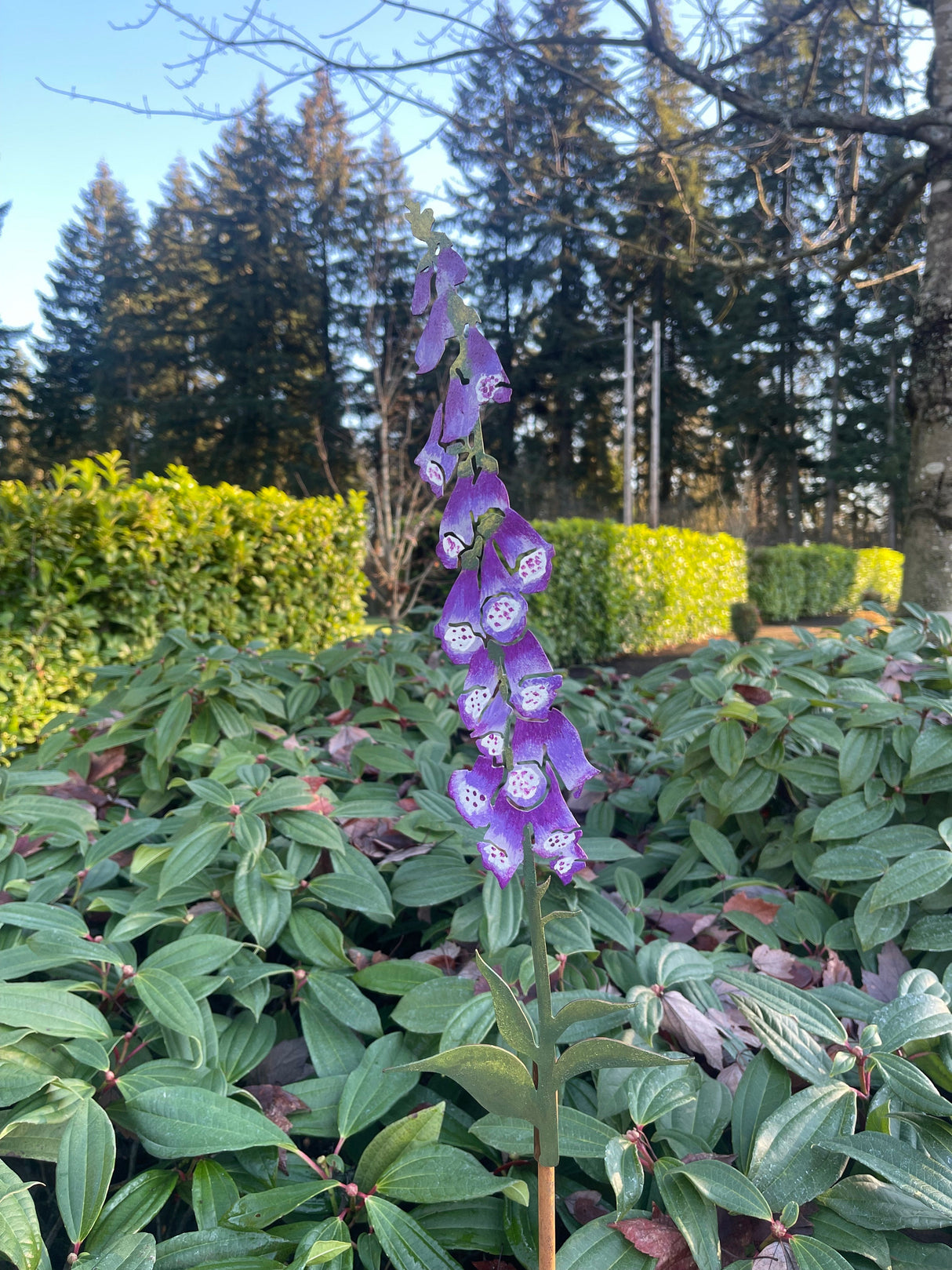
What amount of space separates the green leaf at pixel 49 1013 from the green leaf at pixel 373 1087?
0.32 meters

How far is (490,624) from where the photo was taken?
621 mm

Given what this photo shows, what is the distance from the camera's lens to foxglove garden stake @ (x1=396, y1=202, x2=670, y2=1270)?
2.05ft

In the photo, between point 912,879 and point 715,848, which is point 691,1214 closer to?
point 912,879

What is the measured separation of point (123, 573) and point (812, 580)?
17.9 m

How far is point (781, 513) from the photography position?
2825cm

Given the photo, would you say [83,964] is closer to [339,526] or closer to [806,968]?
[806,968]

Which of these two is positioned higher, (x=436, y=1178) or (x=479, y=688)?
(x=479, y=688)

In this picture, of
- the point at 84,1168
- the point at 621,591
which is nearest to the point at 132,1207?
the point at 84,1168

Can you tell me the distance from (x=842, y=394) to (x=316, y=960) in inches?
1220

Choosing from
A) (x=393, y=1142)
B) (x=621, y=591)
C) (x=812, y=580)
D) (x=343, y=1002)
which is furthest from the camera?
(x=812, y=580)

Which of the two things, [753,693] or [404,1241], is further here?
[753,693]

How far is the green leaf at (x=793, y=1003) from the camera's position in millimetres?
950

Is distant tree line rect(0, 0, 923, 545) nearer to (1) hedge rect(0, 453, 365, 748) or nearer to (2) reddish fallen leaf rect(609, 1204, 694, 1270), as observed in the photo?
(1) hedge rect(0, 453, 365, 748)

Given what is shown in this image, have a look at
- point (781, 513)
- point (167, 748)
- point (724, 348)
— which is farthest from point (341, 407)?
point (167, 748)
